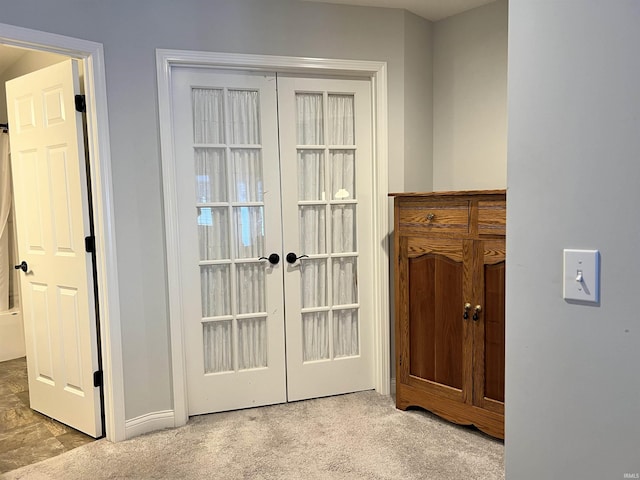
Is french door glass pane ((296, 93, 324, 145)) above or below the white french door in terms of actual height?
above

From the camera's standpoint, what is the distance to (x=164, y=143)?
2559 mm

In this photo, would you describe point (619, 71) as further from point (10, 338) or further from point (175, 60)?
point (10, 338)

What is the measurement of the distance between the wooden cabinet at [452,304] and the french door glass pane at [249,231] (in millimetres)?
842

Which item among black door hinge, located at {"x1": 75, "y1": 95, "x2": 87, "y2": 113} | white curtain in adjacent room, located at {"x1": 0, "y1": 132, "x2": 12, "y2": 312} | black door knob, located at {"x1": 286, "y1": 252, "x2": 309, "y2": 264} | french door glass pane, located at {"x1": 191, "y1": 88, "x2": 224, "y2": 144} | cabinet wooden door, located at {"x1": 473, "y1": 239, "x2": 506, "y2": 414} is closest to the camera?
cabinet wooden door, located at {"x1": 473, "y1": 239, "x2": 506, "y2": 414}

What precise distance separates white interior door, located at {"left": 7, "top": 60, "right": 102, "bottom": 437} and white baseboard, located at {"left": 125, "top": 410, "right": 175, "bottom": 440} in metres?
0.18

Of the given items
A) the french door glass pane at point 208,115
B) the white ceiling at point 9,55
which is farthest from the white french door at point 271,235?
the white ceiling at point 9,55

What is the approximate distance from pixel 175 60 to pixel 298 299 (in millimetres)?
1590

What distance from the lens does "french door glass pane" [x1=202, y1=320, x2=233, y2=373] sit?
112 inches

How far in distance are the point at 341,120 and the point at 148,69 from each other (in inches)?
46.7

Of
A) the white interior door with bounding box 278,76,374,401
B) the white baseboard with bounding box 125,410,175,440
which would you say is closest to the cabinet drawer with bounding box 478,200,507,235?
the white interior door with bounding box 278,76,374,401

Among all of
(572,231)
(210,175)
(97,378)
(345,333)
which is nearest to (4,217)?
(97,378)

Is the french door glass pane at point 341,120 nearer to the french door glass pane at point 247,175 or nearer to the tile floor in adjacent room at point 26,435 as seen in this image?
the french door glass pane at point 247,175

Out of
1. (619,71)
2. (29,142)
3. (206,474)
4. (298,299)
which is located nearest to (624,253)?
(619,71)

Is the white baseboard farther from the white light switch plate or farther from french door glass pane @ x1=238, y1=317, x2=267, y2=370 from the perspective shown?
the white light switch plate
